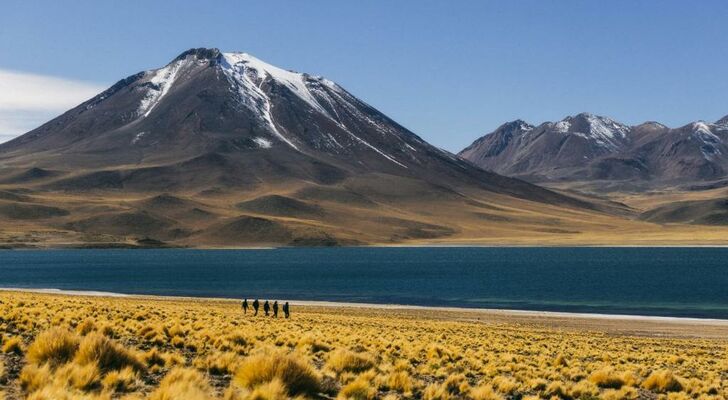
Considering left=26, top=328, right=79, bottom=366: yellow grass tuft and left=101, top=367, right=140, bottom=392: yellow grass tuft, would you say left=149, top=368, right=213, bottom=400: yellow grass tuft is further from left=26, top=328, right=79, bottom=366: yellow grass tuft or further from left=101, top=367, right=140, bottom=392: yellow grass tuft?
left=26, top=328, right=79, bottom=366: yellow grass tuft

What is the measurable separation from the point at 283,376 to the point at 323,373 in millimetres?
2467

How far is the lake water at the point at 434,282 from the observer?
260 ft

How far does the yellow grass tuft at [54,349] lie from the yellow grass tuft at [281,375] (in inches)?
124

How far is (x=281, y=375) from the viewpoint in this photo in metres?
12.2

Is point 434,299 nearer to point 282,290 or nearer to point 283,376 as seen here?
point 282,290

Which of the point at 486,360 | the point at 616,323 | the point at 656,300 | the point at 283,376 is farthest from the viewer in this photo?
the point at 656,300

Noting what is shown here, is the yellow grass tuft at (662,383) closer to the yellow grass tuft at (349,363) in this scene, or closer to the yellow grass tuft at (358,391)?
the yellow grass tuft at (349,363)

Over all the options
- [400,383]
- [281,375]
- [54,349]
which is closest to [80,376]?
[54,349]

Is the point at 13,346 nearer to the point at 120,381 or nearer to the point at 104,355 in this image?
the point at 104,355

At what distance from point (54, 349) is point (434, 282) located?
9523 centimetres

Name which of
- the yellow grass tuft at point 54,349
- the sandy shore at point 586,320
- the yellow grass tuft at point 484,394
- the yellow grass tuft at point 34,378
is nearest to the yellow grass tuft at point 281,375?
the yellow grass tuft at point 34,378

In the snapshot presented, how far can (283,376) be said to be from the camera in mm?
12164

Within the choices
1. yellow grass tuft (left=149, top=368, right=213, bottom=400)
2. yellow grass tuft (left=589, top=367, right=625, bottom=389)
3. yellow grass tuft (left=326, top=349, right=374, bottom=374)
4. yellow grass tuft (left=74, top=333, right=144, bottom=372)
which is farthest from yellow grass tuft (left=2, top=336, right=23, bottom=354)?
yellow grass tuft (left=589, top=367, right=625, bottom=389)

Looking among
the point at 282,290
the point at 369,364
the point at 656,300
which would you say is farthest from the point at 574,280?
the point at 369,364
